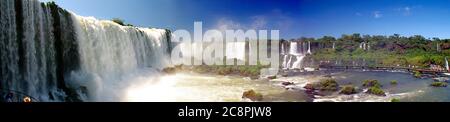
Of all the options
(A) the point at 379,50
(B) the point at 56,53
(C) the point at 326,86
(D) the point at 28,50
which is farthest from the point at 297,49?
(D) the point at 28,50

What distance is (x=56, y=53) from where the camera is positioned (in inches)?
615

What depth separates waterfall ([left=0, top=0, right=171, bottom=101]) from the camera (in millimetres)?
11758

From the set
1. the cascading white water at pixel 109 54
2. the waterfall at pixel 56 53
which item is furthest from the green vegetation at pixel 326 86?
the waterfall at pixel 56 53

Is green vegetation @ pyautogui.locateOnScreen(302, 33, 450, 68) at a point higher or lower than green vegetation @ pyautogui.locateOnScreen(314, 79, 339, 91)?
higher

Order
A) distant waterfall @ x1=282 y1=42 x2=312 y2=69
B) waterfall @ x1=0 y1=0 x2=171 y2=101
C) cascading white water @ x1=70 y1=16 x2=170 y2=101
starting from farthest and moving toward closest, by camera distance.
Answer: distant waterfall @ x1=282 y1=42 x2=312 y2=69 < cascading white water @ x1=70 y1=16 x2=170 y2=101 < waterfall @ x1=0 y1=0 x2=171 y2=101

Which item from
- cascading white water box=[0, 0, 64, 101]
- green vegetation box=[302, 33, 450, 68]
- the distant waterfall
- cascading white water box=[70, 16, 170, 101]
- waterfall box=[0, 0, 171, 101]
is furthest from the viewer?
the distant waterfall

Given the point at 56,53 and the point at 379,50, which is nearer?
the point at 56,53

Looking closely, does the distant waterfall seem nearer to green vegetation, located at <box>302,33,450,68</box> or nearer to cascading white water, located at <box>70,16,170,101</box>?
green vegetation, located at <box>302,33,450,68</box>

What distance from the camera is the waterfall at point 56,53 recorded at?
11758 millimetres

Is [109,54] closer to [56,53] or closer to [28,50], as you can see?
[56,53]

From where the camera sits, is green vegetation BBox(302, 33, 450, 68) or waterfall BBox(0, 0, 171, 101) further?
green vegetation BBox(302, 33, 450, 68)

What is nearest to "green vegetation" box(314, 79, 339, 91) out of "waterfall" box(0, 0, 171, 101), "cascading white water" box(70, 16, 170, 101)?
"cascading white water" box(70, 16, 170, 101)

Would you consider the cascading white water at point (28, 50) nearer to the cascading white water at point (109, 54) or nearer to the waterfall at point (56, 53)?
the waterfall at point (56, 53)
